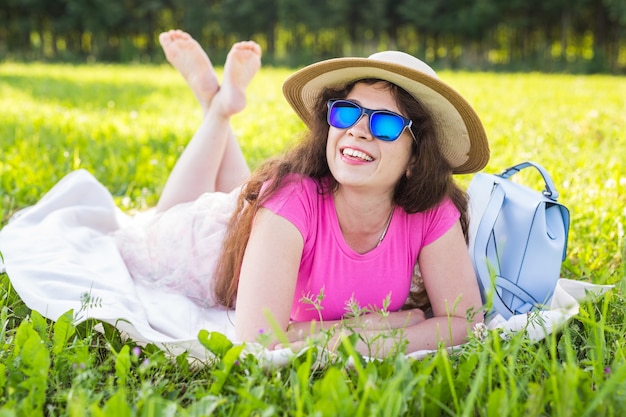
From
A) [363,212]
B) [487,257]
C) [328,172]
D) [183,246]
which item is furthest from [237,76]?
[487,257]

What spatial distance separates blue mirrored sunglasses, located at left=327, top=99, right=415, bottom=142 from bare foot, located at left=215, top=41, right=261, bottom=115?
59.5 inches

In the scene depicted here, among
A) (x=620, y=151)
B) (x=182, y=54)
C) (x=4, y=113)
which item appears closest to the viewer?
(x=182, y=54)

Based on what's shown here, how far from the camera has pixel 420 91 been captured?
2449 mm

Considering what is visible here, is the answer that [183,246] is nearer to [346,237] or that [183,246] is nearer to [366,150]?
[346,237]

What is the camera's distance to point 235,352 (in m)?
2.00

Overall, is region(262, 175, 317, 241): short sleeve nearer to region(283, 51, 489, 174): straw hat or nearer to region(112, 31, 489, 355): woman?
region(112, 31, 489, 355): woman

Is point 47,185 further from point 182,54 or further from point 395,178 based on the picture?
point 395,178

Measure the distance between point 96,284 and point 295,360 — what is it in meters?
1.31

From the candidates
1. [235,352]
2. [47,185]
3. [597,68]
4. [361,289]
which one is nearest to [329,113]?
[361,289]

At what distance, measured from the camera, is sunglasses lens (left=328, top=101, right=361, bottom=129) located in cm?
243

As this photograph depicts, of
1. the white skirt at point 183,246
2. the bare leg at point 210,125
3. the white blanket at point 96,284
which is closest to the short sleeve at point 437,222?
the white blanket at point 96,284

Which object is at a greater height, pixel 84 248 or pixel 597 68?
pixel 597 68

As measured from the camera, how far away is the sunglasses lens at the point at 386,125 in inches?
94.9

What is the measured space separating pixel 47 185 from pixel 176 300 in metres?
1.83
